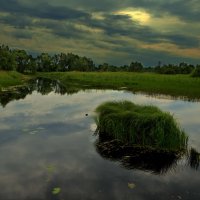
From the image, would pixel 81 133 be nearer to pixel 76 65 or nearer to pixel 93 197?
pixel 93 197

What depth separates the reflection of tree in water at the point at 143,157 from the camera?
14.7m

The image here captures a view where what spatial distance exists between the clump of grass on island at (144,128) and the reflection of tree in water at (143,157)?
1.38ft

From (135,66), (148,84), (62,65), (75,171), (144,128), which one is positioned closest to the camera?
(75,171)

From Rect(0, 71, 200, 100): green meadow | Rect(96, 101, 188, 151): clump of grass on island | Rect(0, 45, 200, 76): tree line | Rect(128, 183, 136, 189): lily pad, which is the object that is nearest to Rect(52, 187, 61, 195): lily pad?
Rect(128, 183, 136, 189): lily pad

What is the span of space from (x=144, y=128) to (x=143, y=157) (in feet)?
5.45

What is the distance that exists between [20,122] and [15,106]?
861 centimetres

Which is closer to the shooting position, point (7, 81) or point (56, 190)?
point (56, 190)

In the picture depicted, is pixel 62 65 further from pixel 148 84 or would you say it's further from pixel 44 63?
pixel 148 84

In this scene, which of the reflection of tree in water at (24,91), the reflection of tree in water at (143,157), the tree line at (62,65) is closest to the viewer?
the reflection of tree in water at (143,157)

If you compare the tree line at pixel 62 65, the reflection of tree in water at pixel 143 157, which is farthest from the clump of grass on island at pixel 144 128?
the tree line at pixel 62 65

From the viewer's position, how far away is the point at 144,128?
55.2ft

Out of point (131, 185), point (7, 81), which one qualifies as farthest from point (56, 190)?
point (7, 81)

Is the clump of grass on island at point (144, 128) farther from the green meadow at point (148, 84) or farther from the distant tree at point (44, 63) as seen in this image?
the distant tree at point (44, 63)

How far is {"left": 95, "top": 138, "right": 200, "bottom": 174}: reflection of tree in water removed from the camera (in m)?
14.7
